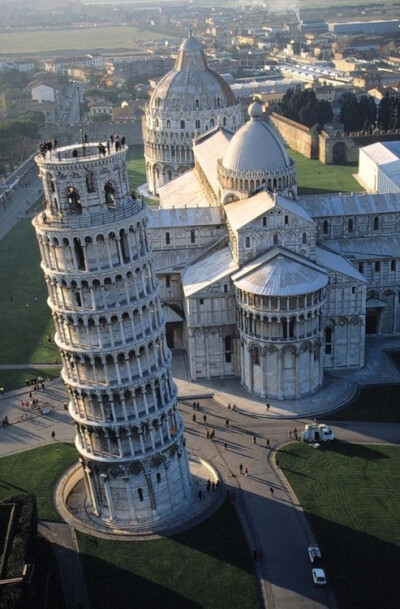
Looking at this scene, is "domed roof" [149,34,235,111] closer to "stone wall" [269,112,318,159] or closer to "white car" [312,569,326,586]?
"stone wall" [269,112,318,159]

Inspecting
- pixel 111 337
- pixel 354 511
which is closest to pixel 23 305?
pixel 111 337

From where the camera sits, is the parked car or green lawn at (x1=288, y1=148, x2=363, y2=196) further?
green lawn at (x1=288, y1=148, x2=363, y2=196)

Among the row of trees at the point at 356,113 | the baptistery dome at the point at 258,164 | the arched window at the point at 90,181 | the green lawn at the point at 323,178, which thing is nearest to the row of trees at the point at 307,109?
the row of trees at the point at 356,113

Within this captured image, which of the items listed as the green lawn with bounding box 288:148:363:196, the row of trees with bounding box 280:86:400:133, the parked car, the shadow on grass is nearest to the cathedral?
the shadow on grass

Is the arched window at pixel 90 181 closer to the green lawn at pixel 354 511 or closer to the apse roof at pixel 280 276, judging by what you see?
the apse roof at pixel 280 276

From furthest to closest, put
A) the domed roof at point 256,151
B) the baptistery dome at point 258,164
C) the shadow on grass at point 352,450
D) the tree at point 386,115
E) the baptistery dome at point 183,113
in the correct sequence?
the tree at point 386,115
the baptistery dome at point 183,113
the domed roof at point 256,151
the baptistery dome at point 258,164
the shadow on grass at point 352,450
